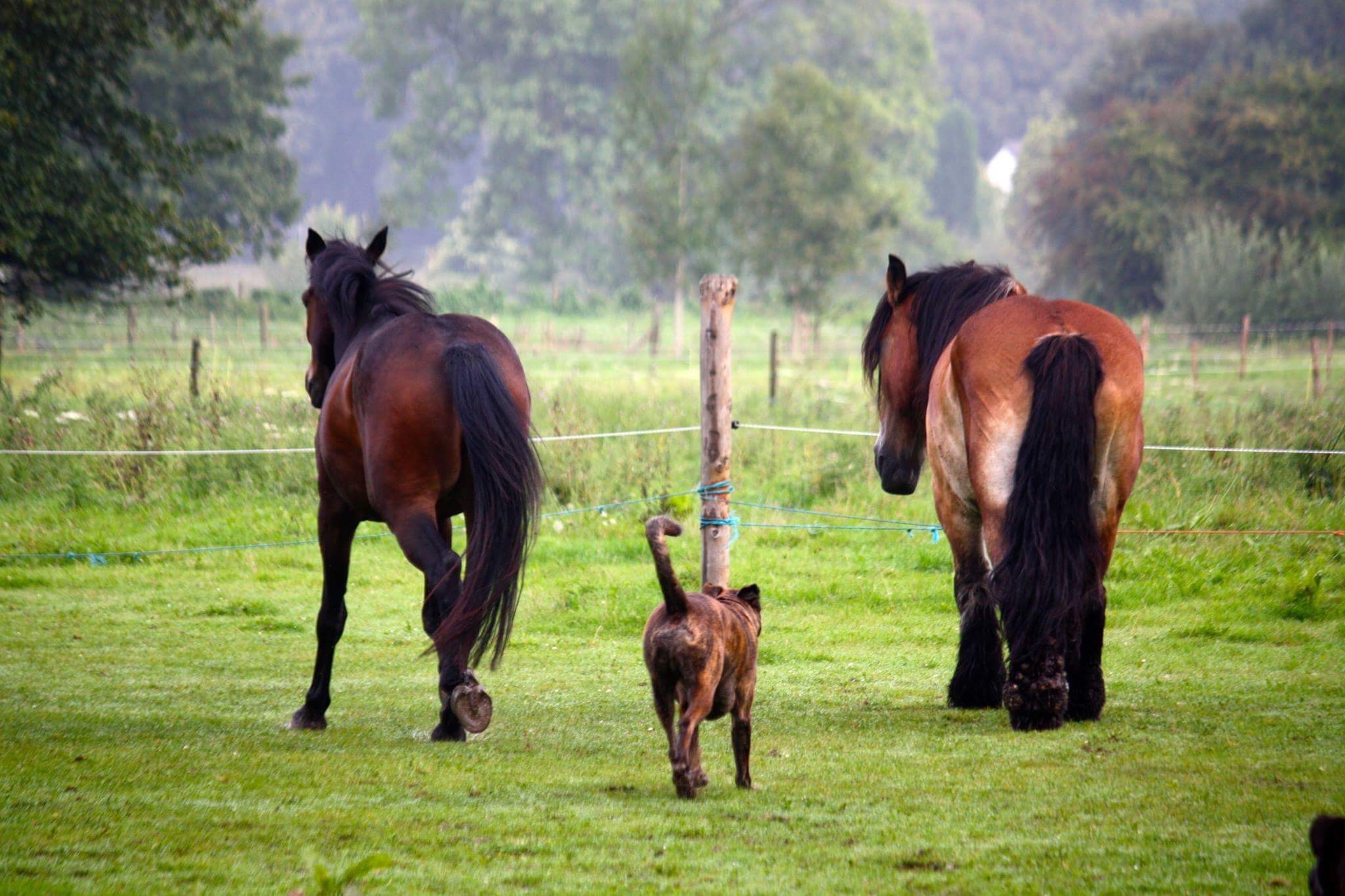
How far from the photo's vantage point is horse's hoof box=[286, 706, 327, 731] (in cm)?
555

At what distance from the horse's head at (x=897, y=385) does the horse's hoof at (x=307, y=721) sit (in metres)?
3.02

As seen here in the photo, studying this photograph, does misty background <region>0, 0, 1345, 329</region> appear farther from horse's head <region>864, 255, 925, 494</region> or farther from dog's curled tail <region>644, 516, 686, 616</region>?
dog's curled tail <region>644, 516, 686, 616</region>

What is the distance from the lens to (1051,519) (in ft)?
16.4

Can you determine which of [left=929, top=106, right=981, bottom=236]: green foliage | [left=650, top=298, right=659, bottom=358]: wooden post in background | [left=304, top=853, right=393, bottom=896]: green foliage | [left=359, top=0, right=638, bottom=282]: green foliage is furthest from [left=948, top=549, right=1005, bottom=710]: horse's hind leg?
[left=929, top=106, right=981, bottom=236]: green foliage

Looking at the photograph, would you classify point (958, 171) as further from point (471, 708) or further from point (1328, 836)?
point (1328, 836)

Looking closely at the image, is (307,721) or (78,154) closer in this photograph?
(307,721)

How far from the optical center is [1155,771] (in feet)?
14.5

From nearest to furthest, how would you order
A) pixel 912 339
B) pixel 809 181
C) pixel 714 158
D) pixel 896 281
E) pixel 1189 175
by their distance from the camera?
pixel 896 281 < pixel 912 339 < pixel 809 181 < pixel 1189 175 < pixel 714 158

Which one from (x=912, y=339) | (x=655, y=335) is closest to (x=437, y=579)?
(x=912, y=339)

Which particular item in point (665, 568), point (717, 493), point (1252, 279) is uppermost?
point (1252, 279)

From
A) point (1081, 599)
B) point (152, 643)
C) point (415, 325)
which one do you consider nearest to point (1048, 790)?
point (1081, 599)

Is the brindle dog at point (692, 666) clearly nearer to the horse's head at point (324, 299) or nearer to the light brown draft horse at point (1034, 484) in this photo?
the light brown draft horse at point (1034, 484)

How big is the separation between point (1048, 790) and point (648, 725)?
201cm

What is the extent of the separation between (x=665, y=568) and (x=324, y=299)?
109 inches
